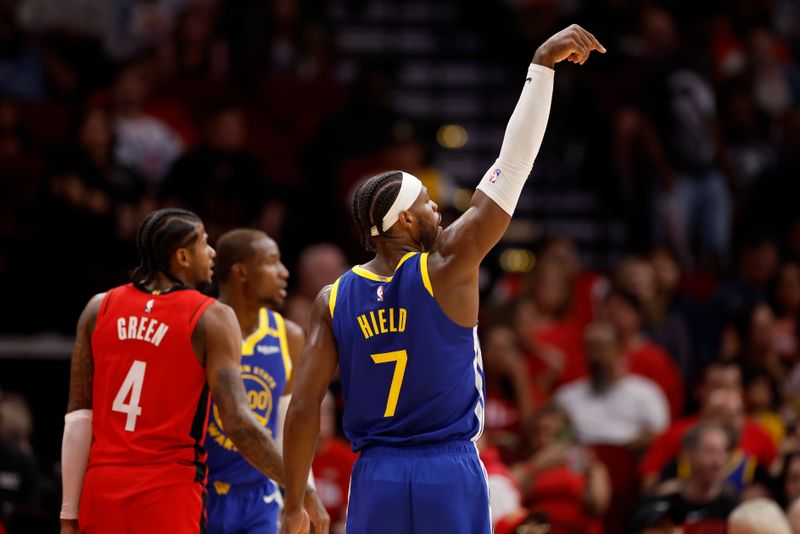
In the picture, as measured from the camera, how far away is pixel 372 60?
48.2ft

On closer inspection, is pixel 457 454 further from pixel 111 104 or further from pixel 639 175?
pixel 639 175

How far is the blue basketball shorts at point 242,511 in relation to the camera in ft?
21.0

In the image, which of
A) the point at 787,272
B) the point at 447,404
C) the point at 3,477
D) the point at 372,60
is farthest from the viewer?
the point at 372,60

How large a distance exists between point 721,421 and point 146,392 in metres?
5.29

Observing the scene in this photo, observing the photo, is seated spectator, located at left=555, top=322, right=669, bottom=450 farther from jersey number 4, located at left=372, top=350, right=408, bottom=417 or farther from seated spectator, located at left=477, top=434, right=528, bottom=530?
jersey number 4, located at left=372, top=350, right=408, bottom=417

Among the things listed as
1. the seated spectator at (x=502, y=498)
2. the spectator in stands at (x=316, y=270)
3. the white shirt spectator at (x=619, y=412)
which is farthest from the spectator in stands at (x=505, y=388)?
the seated spectator at (x=502, y=498)

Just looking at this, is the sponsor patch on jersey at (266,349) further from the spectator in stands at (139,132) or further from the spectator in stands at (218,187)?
the spectator in stands at (139,132)

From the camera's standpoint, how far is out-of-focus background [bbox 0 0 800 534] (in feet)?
31.9

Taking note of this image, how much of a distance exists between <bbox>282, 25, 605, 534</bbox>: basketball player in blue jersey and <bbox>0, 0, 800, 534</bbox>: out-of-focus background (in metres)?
2.44

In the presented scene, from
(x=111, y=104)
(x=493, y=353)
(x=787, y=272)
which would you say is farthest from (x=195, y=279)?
(x=787, y=272)

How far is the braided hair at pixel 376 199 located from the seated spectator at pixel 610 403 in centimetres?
571

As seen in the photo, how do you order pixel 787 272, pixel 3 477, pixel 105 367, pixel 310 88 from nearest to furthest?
pixel 105 367 → pixel 3 477 → pixel 787 272 → pixel 310 88

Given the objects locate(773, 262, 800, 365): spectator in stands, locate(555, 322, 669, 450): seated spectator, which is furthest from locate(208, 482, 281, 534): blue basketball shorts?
locate(773, 262, 800, 365): spectator in stands

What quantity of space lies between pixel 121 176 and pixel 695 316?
5.48 m
